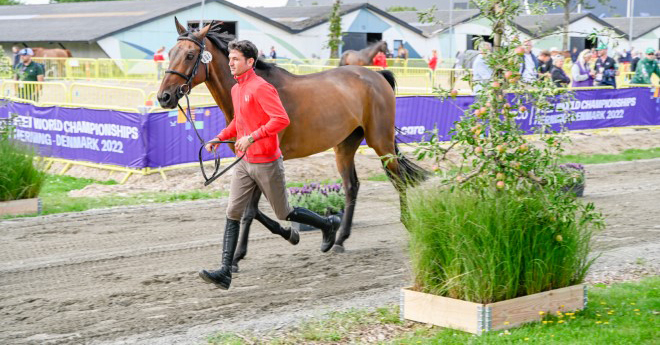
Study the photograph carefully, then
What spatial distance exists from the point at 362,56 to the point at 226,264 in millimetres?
25353

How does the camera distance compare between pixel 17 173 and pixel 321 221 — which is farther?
pixel 17 173

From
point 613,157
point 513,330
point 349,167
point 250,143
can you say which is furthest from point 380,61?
point 513,330

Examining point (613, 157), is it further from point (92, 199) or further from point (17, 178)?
point (17, 178)

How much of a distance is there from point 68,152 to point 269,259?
7.75m

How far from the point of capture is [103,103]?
15.9m

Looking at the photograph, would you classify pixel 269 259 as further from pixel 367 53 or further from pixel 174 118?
pixel 367 53

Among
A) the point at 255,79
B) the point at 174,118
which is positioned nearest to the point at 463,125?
the point at 255,79

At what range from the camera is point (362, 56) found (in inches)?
1264

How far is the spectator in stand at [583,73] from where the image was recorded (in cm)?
2105

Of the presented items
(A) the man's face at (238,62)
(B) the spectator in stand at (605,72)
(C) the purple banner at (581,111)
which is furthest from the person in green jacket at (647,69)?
(A) the man's face at (238,62)

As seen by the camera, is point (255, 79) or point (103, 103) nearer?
point (255, 79)

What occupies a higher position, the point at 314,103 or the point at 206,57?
the point at 206,57

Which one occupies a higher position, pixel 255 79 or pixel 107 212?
pixel 255 79

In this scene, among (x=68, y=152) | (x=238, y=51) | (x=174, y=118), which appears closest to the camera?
(x=238, y=51)
